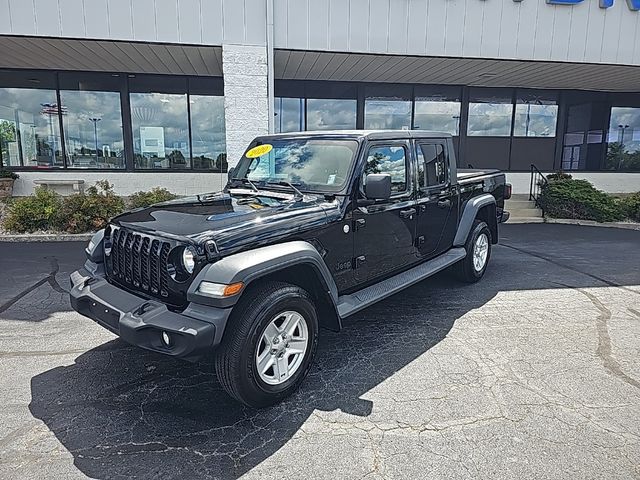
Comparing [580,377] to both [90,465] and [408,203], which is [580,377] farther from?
[90,465]

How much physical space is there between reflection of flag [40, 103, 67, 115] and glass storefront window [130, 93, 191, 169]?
181 cm

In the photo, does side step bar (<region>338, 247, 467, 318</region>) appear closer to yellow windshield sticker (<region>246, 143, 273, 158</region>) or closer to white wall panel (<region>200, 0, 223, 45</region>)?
yellow windshield sticker (<region>246, 143, 273, 158</region>)

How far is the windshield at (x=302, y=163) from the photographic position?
13.1 ft

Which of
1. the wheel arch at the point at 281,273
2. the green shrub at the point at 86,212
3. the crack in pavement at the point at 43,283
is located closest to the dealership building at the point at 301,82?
the green shrub at the point at 86,212

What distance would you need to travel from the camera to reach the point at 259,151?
4574mm

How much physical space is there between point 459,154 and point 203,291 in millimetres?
12820

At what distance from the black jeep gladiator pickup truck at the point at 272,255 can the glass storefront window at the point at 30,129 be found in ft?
33.4

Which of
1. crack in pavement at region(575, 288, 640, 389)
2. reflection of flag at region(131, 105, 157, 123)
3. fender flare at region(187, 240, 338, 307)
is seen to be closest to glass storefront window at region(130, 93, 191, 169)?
reflection of flag at region(131, 105, 157, 123)

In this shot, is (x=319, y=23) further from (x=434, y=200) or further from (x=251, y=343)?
(x=251, y=343)

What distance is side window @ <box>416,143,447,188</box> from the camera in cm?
484

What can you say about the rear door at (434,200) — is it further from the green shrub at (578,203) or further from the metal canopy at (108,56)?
the green shrub at (578,203)

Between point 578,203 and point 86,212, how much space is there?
11666 mm

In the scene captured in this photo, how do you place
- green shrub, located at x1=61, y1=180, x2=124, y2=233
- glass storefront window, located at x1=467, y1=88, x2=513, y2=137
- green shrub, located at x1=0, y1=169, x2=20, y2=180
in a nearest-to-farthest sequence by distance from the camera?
green shrub, located at x1=61, y1=180, x2=124, y2=233
green shrub, located at x1=0, y1=169, x2=20, y2=180
glass storefront window, located at x1=467, y1=88, x2=513, y2=137

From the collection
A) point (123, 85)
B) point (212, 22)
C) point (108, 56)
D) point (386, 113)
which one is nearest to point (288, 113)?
point (386, 113)
